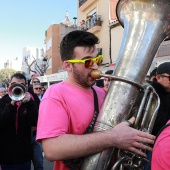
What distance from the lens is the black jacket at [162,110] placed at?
236 cm

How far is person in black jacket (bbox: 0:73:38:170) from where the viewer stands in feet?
8.36

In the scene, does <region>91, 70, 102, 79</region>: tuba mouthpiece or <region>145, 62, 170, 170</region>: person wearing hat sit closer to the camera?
<region>91, 70, 102, 79</region>: tuba mouthpiece

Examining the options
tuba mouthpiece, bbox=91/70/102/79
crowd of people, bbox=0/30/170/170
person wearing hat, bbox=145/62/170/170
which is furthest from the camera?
person wearing hat, bbox=145/62/170/170

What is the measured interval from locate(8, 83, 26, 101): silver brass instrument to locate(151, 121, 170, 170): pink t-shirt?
5.64 feet

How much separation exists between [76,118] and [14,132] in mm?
1448

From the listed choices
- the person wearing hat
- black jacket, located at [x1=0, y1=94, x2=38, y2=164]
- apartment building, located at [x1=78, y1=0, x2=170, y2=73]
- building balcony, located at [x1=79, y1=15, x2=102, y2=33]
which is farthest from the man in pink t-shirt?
building balcony, located at [x1=79, y1=15, x2=102, y2=33]

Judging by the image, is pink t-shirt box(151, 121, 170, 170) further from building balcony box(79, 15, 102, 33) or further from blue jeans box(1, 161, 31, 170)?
building balcony box(79, 15, 102, 33)

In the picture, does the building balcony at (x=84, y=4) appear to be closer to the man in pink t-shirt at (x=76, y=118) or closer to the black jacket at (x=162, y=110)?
the black jacket at (x=162, y=110)

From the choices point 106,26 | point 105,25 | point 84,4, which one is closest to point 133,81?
point 106,26

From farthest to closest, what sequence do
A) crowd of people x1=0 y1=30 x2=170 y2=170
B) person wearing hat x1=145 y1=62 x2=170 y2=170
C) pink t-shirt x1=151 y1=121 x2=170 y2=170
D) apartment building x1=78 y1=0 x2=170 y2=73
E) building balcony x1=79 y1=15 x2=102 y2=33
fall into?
building balcony x1=79 y1=15 x2=102 y2=33
apartment building x1=78 y1=0 x2=170 y2=73
person wearing hat x1=145 y1=62 x2=170 y2=170
crowd of people x1=0 y1=30 x2=170 y2=170
pink t-shirt x1=151 y1=121 x2=170 y2=170

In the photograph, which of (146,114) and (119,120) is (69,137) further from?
(146,114)

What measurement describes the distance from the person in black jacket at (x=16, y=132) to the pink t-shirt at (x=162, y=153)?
178cm

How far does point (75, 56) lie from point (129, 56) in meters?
0.35

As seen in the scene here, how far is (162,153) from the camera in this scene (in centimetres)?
95
